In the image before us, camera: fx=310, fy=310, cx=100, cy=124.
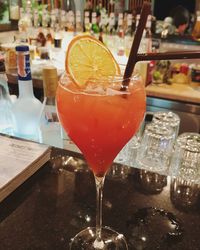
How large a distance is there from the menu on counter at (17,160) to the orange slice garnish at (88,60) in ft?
0.82

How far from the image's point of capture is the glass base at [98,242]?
0.57m

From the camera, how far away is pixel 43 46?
8.79 feet

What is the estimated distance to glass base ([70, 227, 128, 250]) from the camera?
565mm

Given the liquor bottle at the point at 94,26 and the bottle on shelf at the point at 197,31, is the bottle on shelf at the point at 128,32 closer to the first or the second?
the liquor bottle at the point at 94,26

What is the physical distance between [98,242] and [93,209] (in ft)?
0.25

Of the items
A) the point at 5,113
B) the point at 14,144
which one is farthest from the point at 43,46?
the point at 14,144

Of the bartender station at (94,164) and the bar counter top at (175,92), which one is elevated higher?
the bartender station at (94,164)

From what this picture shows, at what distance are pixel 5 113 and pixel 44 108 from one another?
0.13 meters

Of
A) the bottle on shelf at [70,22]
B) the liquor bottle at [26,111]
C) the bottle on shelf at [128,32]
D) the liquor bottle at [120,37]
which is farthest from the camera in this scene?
the bottle on shelf at [70,22]

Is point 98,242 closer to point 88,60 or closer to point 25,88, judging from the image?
point 88,60

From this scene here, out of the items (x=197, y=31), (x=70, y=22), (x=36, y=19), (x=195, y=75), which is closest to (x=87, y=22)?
(x=70, y=22)

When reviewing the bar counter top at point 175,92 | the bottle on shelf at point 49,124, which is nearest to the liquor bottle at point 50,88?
the bottle on shelf at point 49,124

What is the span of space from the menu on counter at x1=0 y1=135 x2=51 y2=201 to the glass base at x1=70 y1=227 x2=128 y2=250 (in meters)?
0.18

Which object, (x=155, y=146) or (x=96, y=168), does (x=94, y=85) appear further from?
(x=155, y=146)
